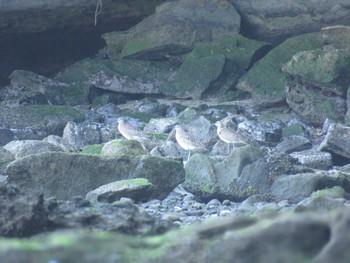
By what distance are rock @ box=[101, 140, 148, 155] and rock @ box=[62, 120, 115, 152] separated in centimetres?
236

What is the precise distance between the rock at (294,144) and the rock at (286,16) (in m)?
4.81

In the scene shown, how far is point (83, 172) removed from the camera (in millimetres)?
9906

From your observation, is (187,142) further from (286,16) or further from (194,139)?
(286,16)

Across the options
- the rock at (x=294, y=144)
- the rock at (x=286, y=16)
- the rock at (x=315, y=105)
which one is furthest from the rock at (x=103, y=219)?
the rock at (x=286, y=16)

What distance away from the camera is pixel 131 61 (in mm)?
18891

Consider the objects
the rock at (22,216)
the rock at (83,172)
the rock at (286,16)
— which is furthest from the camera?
the rock at (286,16)

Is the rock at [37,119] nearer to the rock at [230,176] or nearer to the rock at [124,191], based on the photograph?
the rock at [230,176]

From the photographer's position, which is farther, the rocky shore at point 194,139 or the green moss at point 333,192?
the green moss at point 333,192

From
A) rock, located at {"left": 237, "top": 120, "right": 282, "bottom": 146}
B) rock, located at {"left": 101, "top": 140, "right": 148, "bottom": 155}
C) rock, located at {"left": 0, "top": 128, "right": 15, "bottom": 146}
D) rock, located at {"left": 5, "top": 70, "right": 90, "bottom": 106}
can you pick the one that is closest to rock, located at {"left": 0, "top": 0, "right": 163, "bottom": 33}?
rock, located at {"left": 5, "top": 70, "right": 90, "bottom": 106}

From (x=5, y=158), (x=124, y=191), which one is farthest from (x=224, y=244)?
(x=5, y=158)

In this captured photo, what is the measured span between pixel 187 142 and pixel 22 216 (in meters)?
7.27

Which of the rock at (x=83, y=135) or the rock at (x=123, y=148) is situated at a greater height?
the rock at (x=123, y=148)

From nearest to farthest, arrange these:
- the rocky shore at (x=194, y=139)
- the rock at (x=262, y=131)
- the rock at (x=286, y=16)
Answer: the rocky shore at (x=194, y=139)
the rock at (x=262, y=131)
the rock at (x=286, y=16)

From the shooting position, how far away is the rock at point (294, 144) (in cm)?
1357
